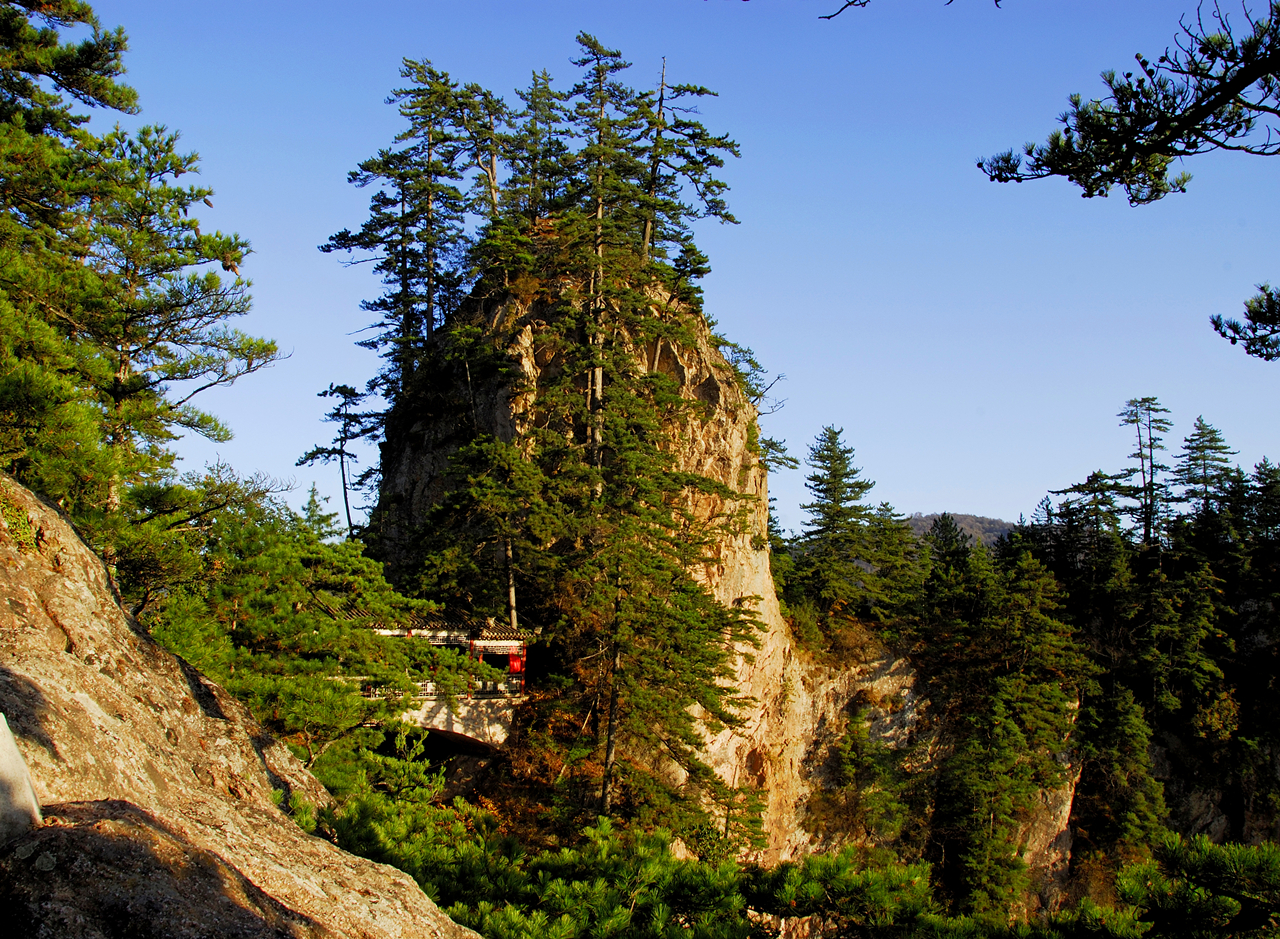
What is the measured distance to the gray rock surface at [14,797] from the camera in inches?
134

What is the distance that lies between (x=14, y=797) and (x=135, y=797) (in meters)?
1.69

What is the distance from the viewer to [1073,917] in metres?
6.51

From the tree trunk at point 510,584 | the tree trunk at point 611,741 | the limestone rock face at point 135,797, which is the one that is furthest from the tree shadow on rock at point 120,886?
the tree trunk at point 510,584

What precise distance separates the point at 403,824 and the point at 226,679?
640 centimetres

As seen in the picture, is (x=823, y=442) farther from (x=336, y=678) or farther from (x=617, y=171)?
(x=336, y=678)

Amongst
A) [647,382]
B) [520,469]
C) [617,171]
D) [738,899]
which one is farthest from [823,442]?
[738,899]

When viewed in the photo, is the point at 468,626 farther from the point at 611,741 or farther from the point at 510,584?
the point at 611,741

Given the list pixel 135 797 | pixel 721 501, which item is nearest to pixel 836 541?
pixel 721 501

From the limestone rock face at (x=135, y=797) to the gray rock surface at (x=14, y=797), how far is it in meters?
0.09

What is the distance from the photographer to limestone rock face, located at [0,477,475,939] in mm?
3295

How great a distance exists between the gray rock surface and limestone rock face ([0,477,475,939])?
3.4 inches

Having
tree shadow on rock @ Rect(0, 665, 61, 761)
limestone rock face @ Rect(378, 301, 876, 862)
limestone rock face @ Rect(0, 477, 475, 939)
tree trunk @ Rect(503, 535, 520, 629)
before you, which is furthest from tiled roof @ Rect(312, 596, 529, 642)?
tree shadow on rock @ Rect(0, 665, 61, 761)

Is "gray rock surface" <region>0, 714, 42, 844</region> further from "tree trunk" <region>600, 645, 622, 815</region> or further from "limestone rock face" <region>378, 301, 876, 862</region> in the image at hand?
"limestone rock face" <region>378, 301, 876, 862</region>

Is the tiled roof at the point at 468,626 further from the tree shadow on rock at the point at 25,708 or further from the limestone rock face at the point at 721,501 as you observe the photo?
the tree shadow on rock at the point at 25,708
